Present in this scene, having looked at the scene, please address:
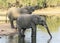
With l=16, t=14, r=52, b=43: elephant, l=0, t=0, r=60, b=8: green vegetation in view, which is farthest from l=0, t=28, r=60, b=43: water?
l=0, t=0, r=60, b=8: green vegetation

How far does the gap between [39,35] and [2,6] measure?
40.4 feet

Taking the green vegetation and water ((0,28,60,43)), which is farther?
the green vegetation

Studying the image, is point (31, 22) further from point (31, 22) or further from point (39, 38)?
point (39, 38)

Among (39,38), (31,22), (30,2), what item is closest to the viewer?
(31,22)

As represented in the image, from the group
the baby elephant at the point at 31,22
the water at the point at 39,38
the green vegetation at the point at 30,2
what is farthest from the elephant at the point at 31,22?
the green vegetation at the point at 30,2

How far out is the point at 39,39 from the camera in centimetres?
1123

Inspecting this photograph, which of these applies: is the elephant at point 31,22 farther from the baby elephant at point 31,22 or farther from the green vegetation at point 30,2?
the green vegetation at point 30,2

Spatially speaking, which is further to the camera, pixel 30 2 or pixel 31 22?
pixel 30 2

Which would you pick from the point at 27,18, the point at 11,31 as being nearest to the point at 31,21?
the point at 27,18

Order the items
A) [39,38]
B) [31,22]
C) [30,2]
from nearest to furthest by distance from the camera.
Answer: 1. [31,22]
2. [39,38]
3. [30,2]

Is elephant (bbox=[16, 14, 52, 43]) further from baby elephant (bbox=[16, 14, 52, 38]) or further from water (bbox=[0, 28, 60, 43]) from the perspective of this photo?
water (bbox=[0, 28, 60, 43])

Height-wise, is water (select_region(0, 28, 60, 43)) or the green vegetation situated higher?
the green vegetation

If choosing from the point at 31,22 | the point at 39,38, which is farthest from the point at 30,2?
the point at 31,22

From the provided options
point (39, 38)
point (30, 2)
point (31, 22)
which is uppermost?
point (30, 2)
